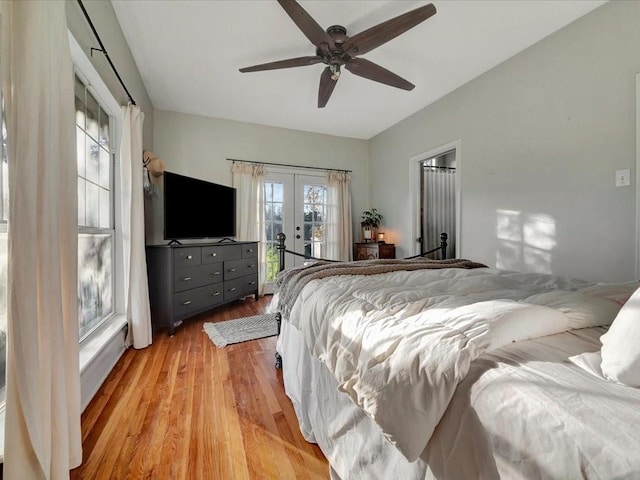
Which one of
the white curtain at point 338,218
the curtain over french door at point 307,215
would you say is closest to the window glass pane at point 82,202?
the curtain over french door at point 307,215

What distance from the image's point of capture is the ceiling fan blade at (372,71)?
2205mm

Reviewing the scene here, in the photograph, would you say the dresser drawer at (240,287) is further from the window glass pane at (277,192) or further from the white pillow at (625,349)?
the white pillow at (625,349)

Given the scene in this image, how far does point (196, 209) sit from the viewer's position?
330 cm

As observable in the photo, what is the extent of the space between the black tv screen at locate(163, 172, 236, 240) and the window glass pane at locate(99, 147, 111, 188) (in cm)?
52

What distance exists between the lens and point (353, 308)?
109 cm

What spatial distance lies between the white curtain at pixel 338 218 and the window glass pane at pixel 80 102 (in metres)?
3.26

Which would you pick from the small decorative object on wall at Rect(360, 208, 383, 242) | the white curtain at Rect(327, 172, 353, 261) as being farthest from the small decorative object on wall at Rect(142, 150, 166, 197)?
the small decorative object on wall at Rect(360, 208, 383, 242)

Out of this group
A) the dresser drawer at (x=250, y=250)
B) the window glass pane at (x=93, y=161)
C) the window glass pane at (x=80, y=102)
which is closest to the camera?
the window glass pane at (x=80, y=102)

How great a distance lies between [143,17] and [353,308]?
8.78 ft

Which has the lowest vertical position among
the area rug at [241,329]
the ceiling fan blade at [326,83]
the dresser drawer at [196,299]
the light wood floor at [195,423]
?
the light wood floor at [195,423]

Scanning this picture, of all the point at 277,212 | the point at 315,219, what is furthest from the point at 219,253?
the point at 315,219

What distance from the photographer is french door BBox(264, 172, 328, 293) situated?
4.38 meters

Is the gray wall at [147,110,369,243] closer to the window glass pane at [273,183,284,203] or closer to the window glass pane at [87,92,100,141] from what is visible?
the window glass pane at [273,183,284,203]

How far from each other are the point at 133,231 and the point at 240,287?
1.51m
